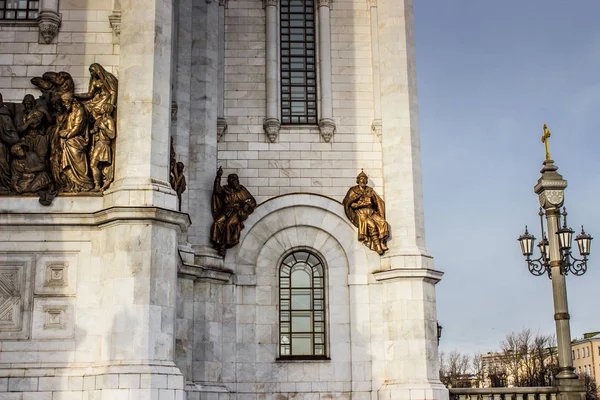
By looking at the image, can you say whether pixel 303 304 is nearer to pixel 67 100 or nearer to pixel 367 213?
pixel 367 213

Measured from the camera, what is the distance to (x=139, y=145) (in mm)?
21188

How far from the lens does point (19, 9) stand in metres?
24.1

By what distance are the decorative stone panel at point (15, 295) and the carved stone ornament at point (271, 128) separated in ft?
29.6

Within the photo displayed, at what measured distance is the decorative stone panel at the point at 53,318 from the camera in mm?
20438

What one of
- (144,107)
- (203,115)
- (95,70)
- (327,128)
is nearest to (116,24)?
(95,70)

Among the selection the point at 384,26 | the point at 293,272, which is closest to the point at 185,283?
the point at 293,272

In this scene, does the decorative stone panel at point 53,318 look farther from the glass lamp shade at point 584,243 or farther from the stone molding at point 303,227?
the glass lamp shade at point 584,243

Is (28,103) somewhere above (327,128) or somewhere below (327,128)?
below

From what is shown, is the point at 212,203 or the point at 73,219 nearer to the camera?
the point at 73,219

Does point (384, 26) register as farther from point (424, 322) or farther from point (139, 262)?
point (139, 262)

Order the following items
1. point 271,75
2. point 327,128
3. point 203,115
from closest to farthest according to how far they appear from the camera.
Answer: point 203,115 < point 327,128 < point 271,75

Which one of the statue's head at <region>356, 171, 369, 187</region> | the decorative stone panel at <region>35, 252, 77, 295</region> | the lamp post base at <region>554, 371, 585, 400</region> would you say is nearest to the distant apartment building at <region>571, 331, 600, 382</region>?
the statue's head at <region>356, 171, 369, 187</region>

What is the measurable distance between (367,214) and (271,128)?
3.93 m

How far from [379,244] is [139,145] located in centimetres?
829
